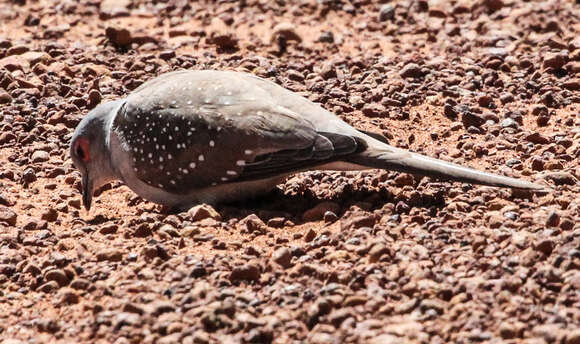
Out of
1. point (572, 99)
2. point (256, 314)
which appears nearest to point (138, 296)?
point (256, 314)

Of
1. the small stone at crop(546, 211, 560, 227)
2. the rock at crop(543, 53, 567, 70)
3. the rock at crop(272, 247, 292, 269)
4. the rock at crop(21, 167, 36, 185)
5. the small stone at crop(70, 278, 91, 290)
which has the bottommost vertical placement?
the small stone at crop(70, 278, 91, 290)

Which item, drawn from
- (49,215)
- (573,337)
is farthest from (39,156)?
(573,337)

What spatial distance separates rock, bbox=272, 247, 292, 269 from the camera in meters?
6.62

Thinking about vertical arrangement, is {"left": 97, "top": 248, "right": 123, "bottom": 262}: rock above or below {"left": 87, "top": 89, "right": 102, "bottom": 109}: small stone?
below

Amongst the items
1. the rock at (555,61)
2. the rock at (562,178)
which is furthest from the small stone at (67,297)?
→ the rock at (555,61)

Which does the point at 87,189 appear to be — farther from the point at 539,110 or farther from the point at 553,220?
the point at 539,110

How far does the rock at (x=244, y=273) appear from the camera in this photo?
254 inches

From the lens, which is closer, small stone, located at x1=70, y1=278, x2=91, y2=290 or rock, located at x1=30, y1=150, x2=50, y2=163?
small stone, located at x1=70, y1=278, x2=91, y2=290

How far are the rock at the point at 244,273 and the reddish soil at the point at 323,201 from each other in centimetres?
2

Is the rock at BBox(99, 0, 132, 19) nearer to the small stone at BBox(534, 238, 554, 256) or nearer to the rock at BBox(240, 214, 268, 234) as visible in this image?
the rock at BBox(240, 214, 268, 234)

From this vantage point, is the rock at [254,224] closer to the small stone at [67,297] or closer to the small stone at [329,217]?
the small stone at [329,217]

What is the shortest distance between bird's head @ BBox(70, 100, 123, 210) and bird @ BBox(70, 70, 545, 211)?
0.10m

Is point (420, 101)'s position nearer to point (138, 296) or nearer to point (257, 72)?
point (257, 72)

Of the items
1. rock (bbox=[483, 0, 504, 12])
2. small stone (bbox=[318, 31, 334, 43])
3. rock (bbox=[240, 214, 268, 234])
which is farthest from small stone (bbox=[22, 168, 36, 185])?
rock (bbox=[483, 0, 504, 12])
